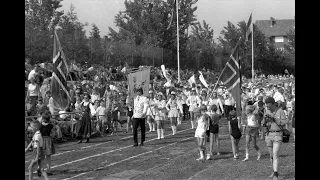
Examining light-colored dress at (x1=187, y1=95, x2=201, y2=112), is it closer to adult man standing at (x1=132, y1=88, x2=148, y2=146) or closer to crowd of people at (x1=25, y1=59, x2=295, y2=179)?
crowd of people at (x1=25, y1=59, x2=295, y2=179)

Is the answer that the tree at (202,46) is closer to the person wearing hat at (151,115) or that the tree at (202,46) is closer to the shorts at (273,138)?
the person wearing hat at (151,115)

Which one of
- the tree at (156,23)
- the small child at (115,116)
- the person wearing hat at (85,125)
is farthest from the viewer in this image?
the tree at (156,23)

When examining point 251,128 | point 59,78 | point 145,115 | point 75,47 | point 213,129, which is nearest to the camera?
point 251,128

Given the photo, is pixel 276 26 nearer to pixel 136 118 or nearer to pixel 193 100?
pixel 193 100

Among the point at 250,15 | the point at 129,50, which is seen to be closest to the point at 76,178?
the point at 129,50

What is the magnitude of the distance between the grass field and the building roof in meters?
92.0

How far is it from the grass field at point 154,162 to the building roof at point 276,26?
302ft

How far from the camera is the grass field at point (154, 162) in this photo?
1451cm

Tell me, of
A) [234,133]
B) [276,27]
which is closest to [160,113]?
[234,133]

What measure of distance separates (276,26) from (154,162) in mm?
99803

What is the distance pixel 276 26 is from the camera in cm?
11281

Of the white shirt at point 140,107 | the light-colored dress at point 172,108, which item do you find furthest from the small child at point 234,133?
the light-colored dress at point 172,108

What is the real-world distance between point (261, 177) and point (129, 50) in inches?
1163
